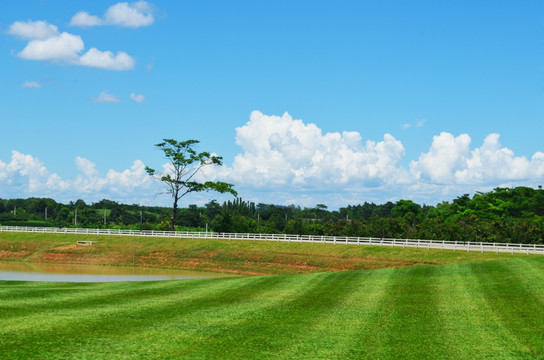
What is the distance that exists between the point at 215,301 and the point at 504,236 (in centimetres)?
6547

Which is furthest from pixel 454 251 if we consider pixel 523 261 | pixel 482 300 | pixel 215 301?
pixel 215 301

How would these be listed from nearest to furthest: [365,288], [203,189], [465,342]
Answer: [465,342] → [365,288] → [203,189]

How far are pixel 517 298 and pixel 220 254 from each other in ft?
138

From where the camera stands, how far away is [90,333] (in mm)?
16031

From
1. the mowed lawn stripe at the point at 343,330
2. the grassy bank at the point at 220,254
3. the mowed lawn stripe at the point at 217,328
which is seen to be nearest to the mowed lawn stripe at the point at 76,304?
the mowed lawn stripe at the point at 217,328

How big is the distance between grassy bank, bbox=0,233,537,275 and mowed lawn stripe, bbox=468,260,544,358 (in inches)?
653

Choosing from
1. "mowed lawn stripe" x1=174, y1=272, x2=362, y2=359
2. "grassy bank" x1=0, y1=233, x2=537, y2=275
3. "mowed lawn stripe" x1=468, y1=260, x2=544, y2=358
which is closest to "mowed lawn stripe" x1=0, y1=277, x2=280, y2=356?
"mowed lawn stripe" x1=174, y1=272, x2=362, y2=359

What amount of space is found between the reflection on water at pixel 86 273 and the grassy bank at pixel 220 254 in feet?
12.3

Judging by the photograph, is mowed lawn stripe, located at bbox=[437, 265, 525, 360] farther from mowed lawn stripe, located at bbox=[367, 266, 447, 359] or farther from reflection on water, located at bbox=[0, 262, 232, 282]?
reflection on water, located at bbox=[0, 262, 232, 282]

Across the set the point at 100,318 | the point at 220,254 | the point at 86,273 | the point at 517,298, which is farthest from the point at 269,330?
the point at 220,254

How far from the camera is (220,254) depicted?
62.3 metres

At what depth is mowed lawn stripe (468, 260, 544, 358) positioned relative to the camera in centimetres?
1634

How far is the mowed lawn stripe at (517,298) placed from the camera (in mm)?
16344

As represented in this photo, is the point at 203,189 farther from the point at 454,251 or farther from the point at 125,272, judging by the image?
the point at 454,251
